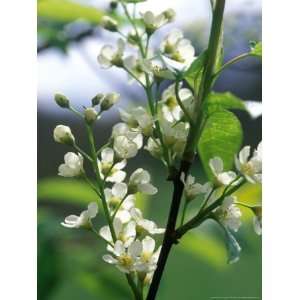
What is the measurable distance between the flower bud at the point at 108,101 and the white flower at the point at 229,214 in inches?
6.1

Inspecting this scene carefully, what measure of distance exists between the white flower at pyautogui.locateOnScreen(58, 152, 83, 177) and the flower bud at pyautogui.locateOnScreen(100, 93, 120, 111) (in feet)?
0.18

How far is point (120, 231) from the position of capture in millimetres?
713

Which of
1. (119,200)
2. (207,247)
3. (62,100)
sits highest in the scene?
(62,100)

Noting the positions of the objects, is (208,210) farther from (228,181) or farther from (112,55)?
(112,55)

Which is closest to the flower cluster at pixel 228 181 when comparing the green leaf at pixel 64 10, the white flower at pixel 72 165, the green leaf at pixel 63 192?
the white flower at pixel 72 165

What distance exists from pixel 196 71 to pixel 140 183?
13 cm

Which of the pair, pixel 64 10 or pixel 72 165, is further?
pixel 64 10

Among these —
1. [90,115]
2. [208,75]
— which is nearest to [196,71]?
[208,75]

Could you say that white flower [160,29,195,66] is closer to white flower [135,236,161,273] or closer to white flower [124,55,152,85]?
white flower [124,55,152,85]

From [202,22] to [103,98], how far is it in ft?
1.52

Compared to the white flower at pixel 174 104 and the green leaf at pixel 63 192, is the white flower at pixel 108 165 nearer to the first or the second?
the white flower at pixel 174 104

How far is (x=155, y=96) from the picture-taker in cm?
72
